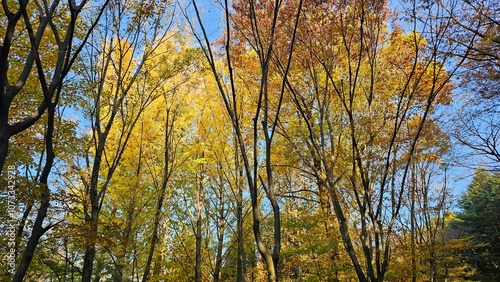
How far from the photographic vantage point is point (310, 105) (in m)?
7.73

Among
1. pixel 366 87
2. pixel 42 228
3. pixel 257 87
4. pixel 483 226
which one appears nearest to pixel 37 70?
pixel 42 228

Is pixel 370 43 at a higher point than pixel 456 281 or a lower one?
higher

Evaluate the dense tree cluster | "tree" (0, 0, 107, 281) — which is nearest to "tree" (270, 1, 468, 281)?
the dense tree cluster

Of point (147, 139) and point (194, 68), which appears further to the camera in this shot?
point (147, 139)

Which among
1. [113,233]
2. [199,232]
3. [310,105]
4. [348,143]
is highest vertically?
[310,105]

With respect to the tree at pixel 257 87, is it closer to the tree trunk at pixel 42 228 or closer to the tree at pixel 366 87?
the tree at pixel 366 87

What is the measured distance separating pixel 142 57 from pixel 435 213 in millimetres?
10880

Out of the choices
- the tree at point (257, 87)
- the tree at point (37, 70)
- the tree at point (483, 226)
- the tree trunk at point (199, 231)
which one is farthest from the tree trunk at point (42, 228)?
the tree at point (483, 226)

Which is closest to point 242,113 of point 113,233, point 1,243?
Answer: point 113,233

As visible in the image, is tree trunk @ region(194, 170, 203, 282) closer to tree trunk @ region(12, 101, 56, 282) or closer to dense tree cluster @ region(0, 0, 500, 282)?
dense tree cluster @ region(0, 0, 500, 282)

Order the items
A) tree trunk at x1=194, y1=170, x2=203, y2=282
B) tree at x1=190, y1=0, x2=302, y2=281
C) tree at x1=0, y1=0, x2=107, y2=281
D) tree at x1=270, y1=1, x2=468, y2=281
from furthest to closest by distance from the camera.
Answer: tree trunk at x1=194, y1=170, x2=203, y2=282, tree at x1=270, y1=1, x2=468, y2=281, tree at x1=0, y1=0, x2=107, y2=281, tree at x1=190, y1=0, x2=302, y2=281

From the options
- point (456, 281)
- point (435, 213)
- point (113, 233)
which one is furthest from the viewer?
point (456, 281)

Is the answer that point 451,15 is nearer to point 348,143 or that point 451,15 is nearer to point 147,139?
point 348,143

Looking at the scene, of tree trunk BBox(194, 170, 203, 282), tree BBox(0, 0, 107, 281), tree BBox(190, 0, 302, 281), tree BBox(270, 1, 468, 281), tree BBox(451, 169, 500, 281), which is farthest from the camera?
tree BBox(451, 169, 500, 281)
